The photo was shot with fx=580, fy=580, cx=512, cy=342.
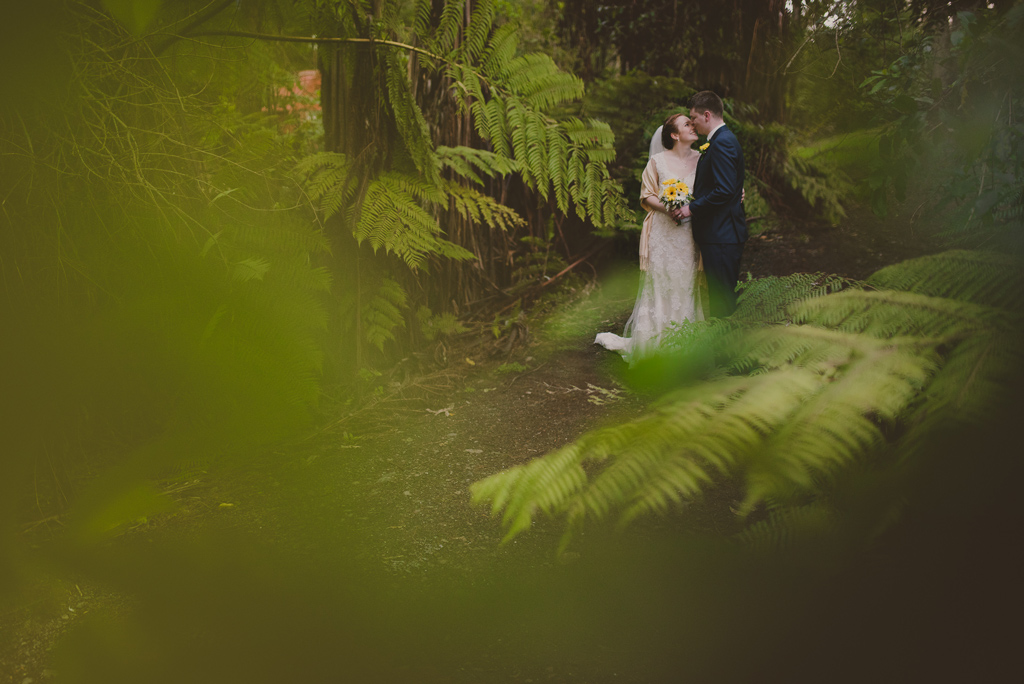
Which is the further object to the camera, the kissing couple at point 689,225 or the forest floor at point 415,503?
the kissing couple at point 689,225

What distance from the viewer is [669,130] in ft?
13.2

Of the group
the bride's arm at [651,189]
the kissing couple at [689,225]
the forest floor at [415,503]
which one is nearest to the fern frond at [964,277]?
the forest floor at [415,503]

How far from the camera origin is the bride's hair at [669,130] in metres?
3.98

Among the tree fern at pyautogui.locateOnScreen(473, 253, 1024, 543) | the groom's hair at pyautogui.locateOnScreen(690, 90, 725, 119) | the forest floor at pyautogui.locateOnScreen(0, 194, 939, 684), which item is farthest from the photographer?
the groom's hair at pyautogui.locateOnScreen(690, 90, 725, 119)

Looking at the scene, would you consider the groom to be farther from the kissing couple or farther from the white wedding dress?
the white wedding dress

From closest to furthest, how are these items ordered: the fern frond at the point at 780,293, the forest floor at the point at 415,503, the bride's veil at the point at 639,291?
the fern frond at the point at 780,293 < the forest floor at the point at 415,503 < the bride's veil at the point at 639,291

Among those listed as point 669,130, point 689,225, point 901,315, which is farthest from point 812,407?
point 669,130

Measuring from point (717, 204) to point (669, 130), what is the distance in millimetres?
740

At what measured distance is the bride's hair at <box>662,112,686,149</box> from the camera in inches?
157

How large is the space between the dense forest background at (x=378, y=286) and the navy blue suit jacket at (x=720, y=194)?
618 mm

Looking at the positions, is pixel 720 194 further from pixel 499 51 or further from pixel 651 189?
pixel 499 51

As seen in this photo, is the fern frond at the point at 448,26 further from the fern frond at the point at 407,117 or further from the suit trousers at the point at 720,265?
the suit trousers at the point at 720,265

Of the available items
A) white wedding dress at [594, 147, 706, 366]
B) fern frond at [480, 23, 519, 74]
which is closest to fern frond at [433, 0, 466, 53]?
fern frond at [480, 23, 519, 74]

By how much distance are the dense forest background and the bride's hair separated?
892 mm
